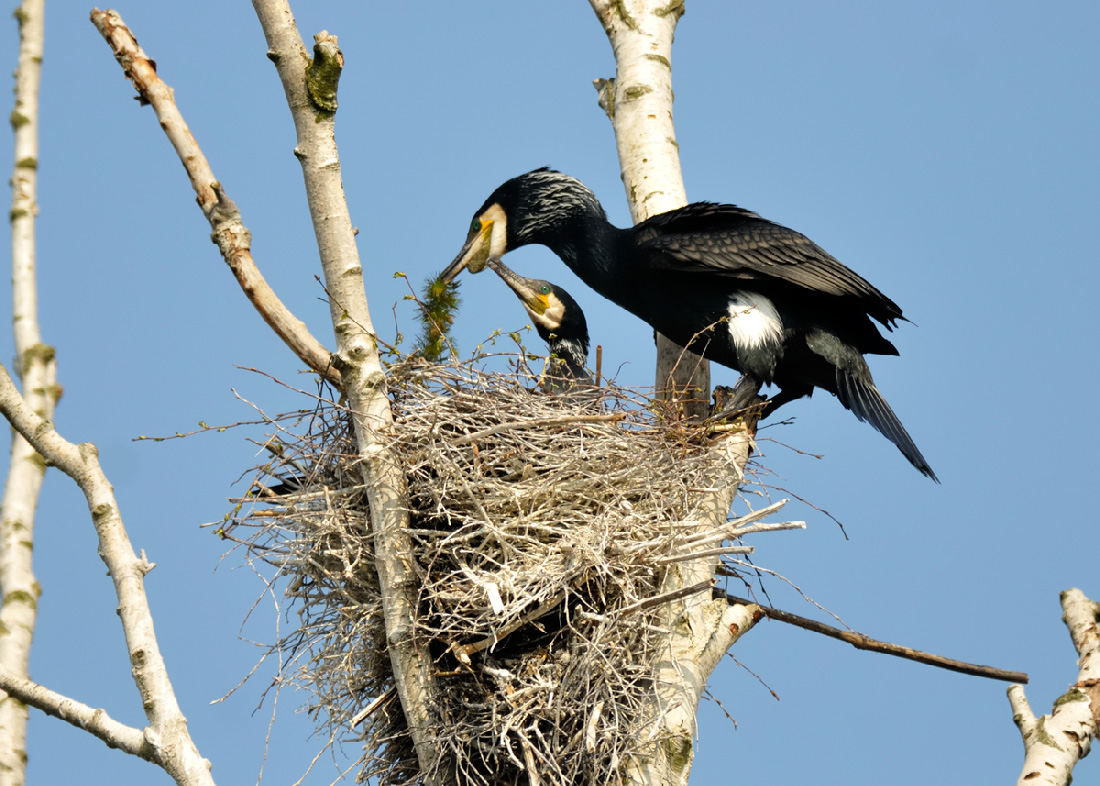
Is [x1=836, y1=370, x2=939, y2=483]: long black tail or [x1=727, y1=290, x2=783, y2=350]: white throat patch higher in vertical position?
[x1=727, y1=290, x2=783, y2=350]: white throat patch

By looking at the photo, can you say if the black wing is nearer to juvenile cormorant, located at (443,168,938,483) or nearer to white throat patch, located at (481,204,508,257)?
juvenile cormorant, located at (443,168,938,483)

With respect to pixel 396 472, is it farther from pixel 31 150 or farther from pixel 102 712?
pixel 31 150

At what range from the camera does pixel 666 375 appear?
5695mm

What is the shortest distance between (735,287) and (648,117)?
3.55 feet

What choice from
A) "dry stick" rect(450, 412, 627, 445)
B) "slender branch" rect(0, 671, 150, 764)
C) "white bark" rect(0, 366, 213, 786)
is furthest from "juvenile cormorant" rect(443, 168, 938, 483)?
"slender branch" rect(0, 671, 150, 764)

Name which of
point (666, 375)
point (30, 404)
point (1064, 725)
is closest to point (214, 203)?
point (30, 404)

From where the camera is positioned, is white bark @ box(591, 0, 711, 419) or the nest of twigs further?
white bark @ box(591, 0, 711, 419)

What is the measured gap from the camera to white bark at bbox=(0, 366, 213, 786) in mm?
3332

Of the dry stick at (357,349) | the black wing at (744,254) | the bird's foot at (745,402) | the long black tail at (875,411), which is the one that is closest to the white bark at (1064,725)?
the long black tail at (875,411)

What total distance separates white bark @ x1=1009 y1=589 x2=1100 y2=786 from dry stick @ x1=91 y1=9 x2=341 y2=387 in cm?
285

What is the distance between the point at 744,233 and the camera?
5.39 meters

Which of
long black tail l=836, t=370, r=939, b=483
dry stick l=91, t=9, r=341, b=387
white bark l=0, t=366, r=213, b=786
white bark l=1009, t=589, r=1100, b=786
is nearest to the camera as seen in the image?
white bark l=0, t=366, r=213, b=786

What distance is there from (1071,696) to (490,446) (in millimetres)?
2432

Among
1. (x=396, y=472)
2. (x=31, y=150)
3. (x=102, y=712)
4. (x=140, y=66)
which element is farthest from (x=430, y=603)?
(x=31, y=150)
